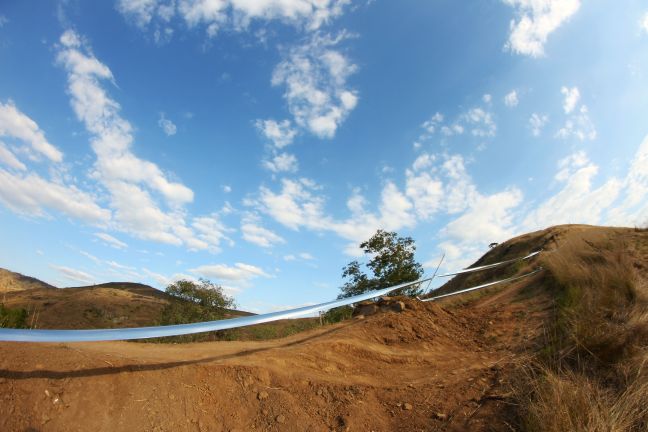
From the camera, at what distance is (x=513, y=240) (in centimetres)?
2553


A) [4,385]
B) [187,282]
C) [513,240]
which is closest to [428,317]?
[4,385]

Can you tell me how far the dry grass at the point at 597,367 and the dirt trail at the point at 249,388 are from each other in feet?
1.86

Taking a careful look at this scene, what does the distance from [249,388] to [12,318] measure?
654cm

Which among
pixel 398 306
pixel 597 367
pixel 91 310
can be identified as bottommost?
pixel 597 367

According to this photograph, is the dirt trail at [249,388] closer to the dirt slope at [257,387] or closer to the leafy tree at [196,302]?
the dirt slope at [257,387]

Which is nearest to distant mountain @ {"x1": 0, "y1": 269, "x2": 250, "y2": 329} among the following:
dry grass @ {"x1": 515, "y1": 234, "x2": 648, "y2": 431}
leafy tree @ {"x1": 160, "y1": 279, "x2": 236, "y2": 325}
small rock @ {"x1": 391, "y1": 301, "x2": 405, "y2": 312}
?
leafy tree @ {"x1": 160, "y1": 279, "x2": 236, "y2": 325}

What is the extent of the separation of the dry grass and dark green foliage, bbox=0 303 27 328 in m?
8.37

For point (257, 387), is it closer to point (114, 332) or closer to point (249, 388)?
point (249, 388)

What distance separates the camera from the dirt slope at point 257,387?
10.8 feet

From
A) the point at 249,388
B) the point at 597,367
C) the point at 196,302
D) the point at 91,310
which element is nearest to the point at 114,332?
the point at 249,388

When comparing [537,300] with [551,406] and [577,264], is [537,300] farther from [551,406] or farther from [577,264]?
[551,406]

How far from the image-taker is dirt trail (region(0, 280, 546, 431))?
3.30m

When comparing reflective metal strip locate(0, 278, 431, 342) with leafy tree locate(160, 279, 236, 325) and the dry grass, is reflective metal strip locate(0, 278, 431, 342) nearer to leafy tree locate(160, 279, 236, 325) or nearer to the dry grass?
the dry grass

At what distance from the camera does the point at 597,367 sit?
3.86m
